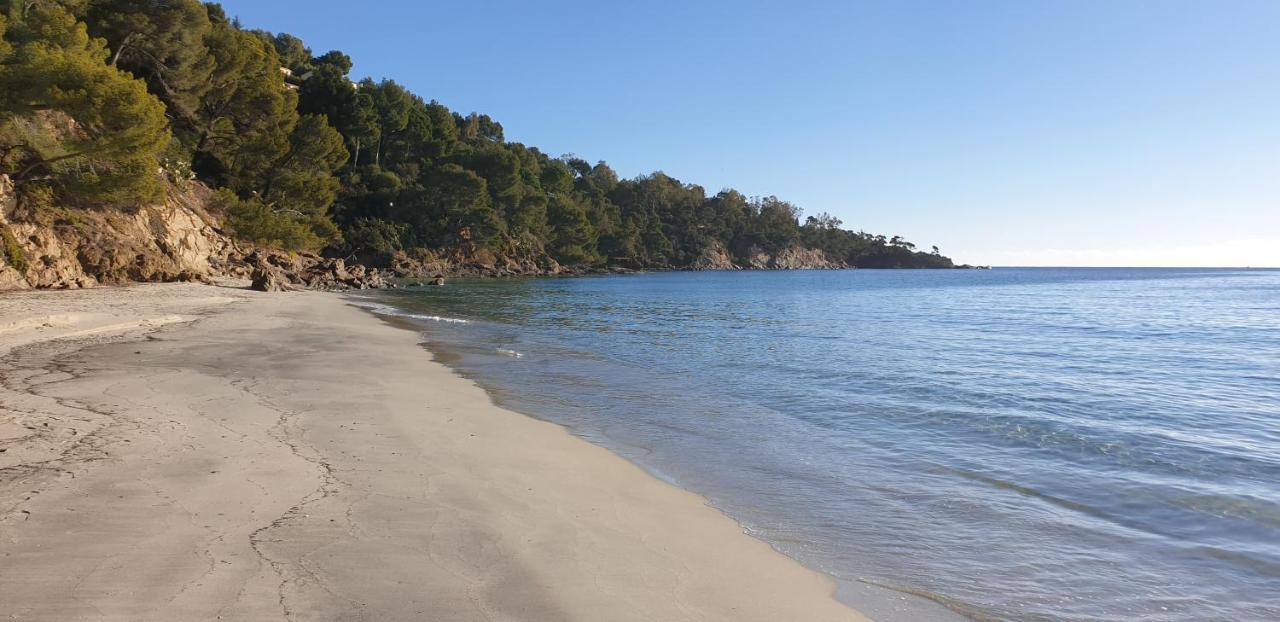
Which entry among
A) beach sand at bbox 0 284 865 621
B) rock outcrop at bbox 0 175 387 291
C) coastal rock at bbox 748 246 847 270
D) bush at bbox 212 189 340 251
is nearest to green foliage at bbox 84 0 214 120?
rock outcrop at bbox 0 175 387 291

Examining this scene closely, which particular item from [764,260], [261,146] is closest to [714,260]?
[764,260]

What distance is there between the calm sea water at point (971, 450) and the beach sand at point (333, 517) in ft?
3.02

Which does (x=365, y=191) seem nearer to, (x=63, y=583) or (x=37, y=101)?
(x=37, y=101)

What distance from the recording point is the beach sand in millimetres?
3646

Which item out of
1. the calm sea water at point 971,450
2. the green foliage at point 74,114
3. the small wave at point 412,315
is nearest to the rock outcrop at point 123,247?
the green foliage at point 74,114

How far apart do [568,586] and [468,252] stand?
82.6 metres

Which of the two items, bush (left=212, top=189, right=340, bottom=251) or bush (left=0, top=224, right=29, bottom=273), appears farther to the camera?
bush (left=212, top=189, right=340, bottom=251)

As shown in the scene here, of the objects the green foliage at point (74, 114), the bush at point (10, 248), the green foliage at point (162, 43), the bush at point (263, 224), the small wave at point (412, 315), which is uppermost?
the green foliage at point (162, 43)

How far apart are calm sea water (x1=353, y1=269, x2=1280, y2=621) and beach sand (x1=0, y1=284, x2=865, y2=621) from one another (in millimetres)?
919

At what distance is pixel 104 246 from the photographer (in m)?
26.8

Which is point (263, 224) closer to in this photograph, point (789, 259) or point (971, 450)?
point (971, 450)

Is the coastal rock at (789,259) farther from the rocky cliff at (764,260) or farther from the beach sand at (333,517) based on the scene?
the beach sand at (333,517)

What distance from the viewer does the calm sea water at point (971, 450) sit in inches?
199

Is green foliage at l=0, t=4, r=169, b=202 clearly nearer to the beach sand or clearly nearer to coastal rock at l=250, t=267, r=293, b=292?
coastal rock at l=250, t=267, r=293, b=292
